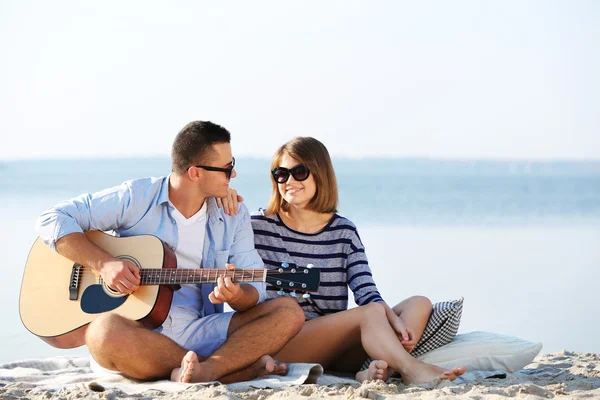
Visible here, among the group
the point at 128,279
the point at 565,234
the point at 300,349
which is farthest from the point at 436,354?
the point at 565,234

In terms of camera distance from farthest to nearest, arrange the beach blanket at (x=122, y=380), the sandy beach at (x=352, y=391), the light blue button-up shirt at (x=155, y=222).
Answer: the light blue button-up shirt at (x=155, y=222), the beach blanket at (x=122, y=380), the sandy beach at (x=352, y=391)

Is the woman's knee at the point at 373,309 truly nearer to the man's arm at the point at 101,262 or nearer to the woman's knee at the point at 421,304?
the woman's knee at the point at 421,304

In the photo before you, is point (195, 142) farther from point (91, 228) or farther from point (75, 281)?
point (75, 281)

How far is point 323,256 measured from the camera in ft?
16.1

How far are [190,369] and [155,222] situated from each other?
0.94m

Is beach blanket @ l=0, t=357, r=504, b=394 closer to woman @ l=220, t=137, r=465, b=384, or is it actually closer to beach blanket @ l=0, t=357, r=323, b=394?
beach blanket @ l=0, t=357, r=323, b=394

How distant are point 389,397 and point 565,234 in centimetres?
943

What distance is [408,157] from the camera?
3080cm

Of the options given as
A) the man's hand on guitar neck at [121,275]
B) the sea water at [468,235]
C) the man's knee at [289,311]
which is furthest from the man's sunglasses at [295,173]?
the sea water at [468,235]

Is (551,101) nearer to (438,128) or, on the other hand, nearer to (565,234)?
(438,128)

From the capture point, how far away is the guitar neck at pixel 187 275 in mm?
4262

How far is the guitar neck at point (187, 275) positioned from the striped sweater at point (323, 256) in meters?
0.65

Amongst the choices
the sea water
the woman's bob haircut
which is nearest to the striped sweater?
the woman's bob haircut

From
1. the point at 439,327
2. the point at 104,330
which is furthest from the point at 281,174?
the point at 104,330
